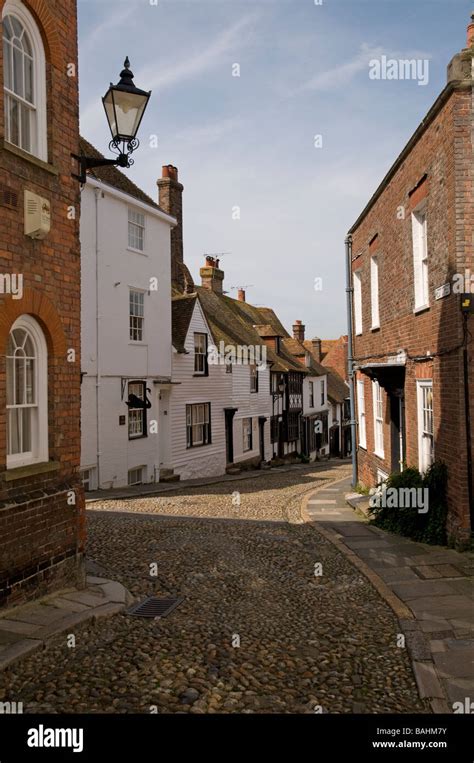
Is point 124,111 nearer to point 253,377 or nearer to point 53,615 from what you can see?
point 53,615

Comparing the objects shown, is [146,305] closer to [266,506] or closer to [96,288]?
[96,288]

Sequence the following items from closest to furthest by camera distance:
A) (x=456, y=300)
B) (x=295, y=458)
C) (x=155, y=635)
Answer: (x=155, y=635) → (x=456, y=300) → (x=295, y=458)

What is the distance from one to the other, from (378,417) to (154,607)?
9.95 metres

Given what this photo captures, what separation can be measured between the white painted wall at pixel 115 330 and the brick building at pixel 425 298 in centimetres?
755

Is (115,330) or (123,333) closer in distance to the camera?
(115,330)

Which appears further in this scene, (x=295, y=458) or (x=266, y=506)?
(x=295, y=458)

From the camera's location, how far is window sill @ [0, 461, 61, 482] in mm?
6195

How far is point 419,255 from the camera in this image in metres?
11.4

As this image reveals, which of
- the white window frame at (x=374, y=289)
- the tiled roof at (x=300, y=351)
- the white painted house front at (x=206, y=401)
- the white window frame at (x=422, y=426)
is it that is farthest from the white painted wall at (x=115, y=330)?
the tiled roof at (x=300, y=351)

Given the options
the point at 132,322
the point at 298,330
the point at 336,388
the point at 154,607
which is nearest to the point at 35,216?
the point at 154,607

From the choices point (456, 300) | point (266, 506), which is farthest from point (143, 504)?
point (456, 300)

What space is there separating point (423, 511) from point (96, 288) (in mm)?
11846
